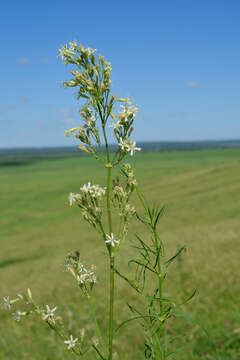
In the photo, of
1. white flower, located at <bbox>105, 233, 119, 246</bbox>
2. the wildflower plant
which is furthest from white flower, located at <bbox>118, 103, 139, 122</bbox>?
white flower, located at <bbox>105, 233, 119, 246</bbox>

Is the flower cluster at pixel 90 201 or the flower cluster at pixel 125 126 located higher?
the flower cluster at pixel 125 126

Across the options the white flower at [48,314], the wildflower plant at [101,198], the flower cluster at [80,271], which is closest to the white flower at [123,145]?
the wildflower plant at [101,198]

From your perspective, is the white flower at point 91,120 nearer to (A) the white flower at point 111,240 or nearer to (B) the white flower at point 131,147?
(B) the white flower at point 131,147

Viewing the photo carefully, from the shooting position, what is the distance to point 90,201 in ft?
8.59

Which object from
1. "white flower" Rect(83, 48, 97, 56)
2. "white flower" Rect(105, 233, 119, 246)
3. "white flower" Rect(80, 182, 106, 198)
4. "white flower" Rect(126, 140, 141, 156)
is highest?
"white flower" Rect(83, 48, 97, 56)

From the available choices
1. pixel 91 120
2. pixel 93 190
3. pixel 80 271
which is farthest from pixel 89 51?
pixel 80 271

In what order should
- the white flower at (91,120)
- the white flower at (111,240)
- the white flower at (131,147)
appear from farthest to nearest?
the white flower at (91,120) → the white flower at (131,147) → the white flower at (111,240)

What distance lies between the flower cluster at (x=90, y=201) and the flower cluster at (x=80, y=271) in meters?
0.30

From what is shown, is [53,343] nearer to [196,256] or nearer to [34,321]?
[34,321]

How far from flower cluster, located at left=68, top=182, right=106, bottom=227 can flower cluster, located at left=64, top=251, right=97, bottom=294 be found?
30 centimetres

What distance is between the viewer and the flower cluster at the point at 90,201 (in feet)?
8.27

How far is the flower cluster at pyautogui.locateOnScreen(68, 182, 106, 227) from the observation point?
2.52 m

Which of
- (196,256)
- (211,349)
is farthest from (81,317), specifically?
(196,256)

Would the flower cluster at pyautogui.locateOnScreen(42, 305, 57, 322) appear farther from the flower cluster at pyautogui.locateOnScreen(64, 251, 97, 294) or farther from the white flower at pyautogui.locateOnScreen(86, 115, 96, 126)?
the white flower at pyautogui.locateOnScreen(86, 115, 96, 126)
